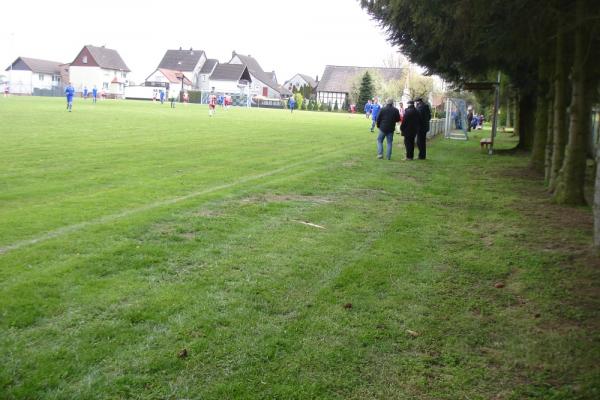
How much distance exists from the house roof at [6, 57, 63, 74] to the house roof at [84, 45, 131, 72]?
45.6 ft

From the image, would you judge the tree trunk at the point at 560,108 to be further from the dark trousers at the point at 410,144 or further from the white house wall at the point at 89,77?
the white house wall at the point at 89,77

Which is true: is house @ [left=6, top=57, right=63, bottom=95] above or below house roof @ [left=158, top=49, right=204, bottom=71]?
below

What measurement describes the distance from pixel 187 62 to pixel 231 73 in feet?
36.5

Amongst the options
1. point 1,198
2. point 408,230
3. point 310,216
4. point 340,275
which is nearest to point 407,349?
point 340,275

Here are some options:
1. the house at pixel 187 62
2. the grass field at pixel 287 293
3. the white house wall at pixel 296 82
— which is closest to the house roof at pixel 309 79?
the white house wall at pixel 296 82

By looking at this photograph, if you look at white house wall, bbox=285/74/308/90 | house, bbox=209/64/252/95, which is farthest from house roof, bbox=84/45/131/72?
white house wall, bbox=285/74/308/90

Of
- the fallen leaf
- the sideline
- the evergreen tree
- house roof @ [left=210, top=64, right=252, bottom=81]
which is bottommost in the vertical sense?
the fallen leaf

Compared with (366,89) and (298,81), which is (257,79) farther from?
(366,89)

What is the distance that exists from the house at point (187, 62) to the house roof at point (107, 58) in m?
9.03

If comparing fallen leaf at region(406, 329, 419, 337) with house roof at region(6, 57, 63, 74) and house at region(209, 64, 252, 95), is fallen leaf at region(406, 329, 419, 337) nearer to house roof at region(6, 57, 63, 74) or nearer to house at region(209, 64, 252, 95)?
house at region(209, 64, 252, 95)

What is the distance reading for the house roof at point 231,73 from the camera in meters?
111

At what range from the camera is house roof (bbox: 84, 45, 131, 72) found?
104750mm

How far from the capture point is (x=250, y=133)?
26.1 m

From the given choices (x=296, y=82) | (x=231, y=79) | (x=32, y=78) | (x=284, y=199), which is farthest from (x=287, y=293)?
(x=296, y=82)
